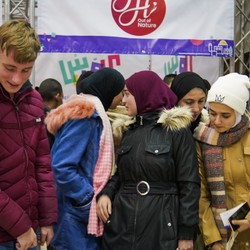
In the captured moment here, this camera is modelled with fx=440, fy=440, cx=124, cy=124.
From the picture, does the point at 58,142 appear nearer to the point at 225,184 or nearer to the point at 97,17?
the point at 225,184

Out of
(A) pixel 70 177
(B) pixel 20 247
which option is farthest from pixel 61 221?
(B) pixel 20 247

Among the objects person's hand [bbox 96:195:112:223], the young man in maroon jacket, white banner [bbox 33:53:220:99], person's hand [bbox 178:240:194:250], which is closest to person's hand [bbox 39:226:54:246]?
the young man in maroon jacket

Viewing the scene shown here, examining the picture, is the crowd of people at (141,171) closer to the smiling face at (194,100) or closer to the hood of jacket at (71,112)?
the hood of jacket at (71,112)

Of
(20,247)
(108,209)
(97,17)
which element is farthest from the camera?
(97,17)

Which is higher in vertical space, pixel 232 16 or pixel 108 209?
pixel 232 16

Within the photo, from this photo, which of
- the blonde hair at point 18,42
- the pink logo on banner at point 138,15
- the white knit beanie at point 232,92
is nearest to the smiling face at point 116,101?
the white knit beanie at point 232,92

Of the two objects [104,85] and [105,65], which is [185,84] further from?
[105,65]

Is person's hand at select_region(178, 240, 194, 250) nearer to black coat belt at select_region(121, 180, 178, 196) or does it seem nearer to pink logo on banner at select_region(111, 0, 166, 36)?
black coat belt at select_region(121, 180, 178, 196)

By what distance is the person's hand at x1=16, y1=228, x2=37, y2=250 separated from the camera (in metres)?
1.85

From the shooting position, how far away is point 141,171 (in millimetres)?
2240

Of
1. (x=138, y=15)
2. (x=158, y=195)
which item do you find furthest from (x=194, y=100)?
(x=138, y=15)

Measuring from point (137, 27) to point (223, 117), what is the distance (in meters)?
2.08

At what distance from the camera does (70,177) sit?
91.9 inches

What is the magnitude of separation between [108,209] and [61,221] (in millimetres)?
293
